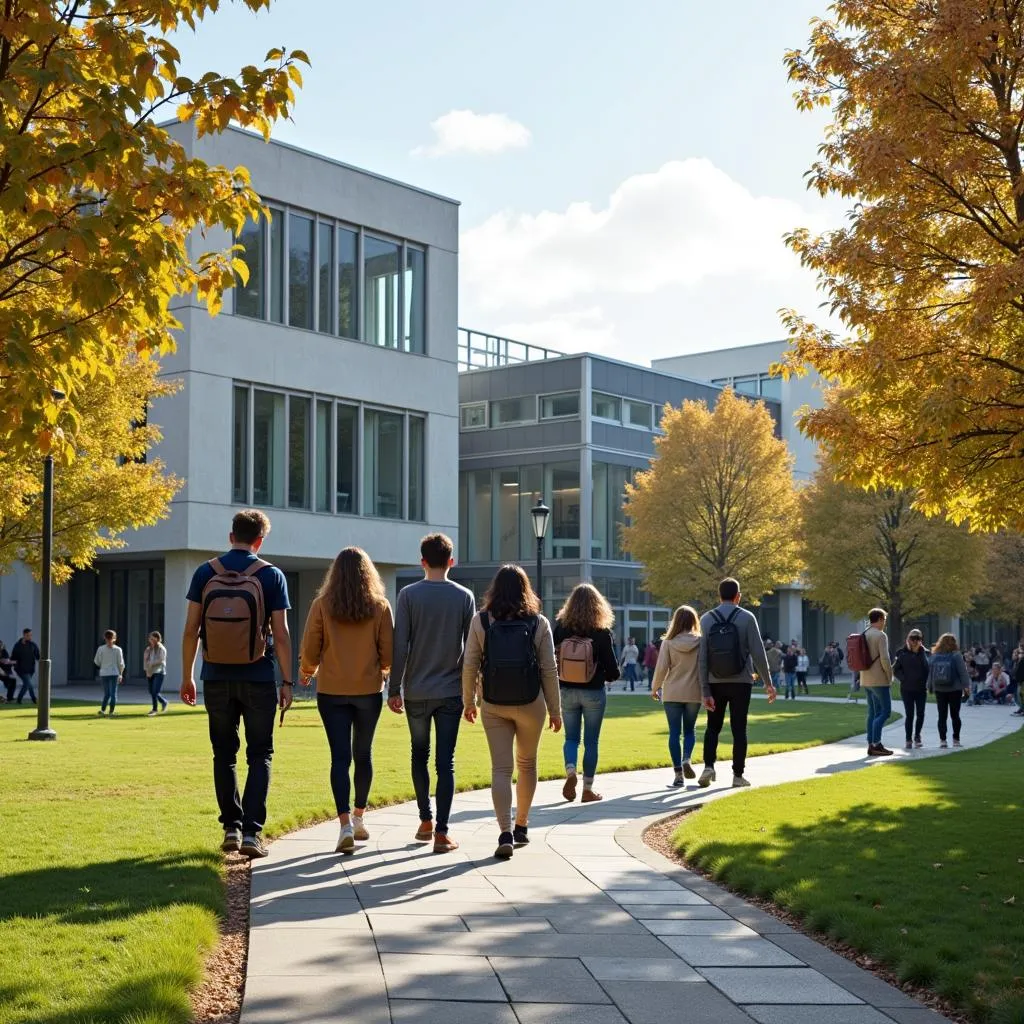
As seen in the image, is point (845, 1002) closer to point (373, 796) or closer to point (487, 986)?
point (487, 986)

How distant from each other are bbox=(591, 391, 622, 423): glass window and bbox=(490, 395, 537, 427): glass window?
2.41 meters

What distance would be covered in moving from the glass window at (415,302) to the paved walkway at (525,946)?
104 ft

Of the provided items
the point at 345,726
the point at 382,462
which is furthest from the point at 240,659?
the point at 382,462

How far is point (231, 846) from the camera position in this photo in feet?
28.5

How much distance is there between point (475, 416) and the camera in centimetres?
5622

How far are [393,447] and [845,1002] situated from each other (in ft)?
116

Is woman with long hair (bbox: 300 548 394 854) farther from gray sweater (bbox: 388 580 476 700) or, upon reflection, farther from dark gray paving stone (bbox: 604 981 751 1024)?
dark gray paving stone (bbox: 604 981 751 1024)

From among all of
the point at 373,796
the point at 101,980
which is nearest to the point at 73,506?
the point at 373,796

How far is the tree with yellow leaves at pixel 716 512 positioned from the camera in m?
46.7

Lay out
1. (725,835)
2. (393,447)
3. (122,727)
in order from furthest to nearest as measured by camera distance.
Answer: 1. (393,447)
2. (122,727)
3. (725,835)

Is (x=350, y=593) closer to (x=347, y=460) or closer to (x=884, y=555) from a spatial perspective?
(x=347, y=460)

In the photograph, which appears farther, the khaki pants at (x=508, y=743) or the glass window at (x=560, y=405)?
the glass window at (x=560, y=405)

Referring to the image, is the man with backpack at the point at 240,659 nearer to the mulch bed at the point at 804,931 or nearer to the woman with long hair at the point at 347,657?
the woman with long hair at the point at 347,657

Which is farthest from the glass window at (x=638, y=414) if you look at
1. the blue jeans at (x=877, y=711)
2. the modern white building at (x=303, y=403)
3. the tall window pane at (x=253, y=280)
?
the blue jeans at (x=877, y=711)
